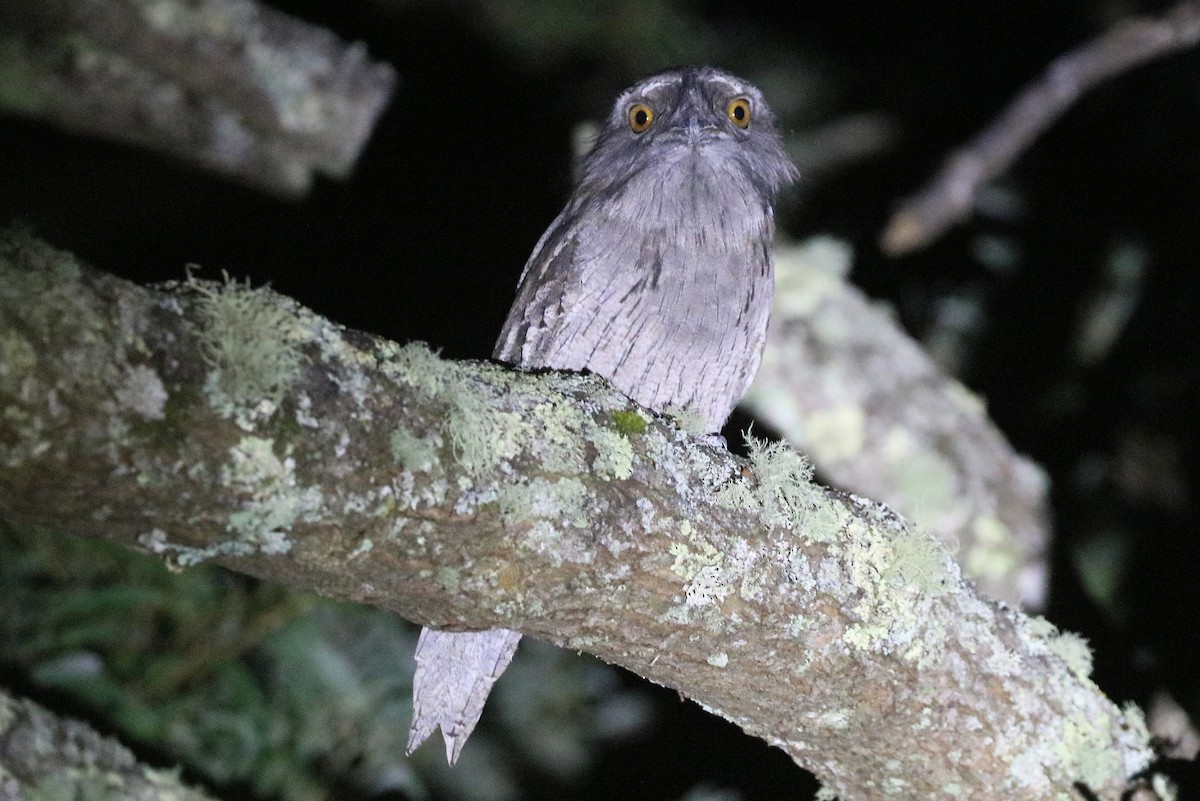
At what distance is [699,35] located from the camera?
5.25 metres

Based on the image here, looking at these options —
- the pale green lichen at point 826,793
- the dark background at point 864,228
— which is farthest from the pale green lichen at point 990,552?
the pale green lichen at point 826,793

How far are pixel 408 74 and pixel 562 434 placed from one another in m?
3.52

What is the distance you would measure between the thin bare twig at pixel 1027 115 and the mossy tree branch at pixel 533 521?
92 centimetres

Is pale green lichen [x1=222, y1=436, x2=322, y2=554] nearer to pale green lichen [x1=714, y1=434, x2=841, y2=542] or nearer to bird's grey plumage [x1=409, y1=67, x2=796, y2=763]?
pale green lichen [x1=714, y1=434, x2=841, y2=542]

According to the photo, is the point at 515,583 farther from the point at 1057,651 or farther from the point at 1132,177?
the point at 1132,177

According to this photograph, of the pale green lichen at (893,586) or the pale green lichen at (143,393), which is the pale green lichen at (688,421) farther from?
the pale green lichen at (143,393)

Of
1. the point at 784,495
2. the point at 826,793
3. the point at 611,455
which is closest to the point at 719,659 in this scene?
the point at 784,495

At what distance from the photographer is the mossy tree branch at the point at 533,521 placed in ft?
3.69

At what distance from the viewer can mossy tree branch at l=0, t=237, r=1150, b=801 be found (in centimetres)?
113

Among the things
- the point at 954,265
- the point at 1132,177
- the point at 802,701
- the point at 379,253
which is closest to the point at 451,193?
the point at 379,253

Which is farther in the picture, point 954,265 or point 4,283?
point 954,265

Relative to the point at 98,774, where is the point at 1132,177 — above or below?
above

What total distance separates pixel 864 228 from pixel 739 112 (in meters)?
2.22

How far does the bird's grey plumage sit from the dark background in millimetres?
541
